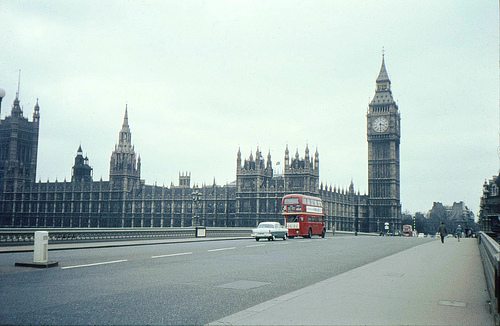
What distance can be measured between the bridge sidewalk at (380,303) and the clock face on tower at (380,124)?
4479 inches

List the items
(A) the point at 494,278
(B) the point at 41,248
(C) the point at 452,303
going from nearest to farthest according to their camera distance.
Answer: (A) the point at 494,278, (C) the point at 452,303, (B) the point at 41,248

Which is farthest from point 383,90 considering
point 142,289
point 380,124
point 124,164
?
point 142,289

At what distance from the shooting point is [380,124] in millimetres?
123875

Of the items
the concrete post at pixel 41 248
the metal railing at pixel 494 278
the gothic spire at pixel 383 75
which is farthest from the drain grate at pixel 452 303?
the gothic spire at pixel 383 75

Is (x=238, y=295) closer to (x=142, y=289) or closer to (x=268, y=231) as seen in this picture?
(x=142, y=289)

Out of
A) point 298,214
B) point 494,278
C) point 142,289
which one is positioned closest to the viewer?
point 494,278

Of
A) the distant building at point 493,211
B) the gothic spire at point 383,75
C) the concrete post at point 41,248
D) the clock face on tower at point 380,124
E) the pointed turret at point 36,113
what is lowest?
the concrete post at point 41,248

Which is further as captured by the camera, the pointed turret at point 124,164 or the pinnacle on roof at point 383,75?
the pinnacle on roof at point 383,75

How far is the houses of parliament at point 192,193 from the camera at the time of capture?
309ft

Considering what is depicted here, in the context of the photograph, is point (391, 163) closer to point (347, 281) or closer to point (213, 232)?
point (213, 232)

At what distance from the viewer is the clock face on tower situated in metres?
123

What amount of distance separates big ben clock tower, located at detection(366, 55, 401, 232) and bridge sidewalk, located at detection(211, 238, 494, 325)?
107 meters

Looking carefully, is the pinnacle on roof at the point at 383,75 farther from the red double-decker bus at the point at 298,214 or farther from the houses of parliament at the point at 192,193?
the red double-decker bus at the point at 298,214

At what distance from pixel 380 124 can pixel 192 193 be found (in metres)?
55.9
